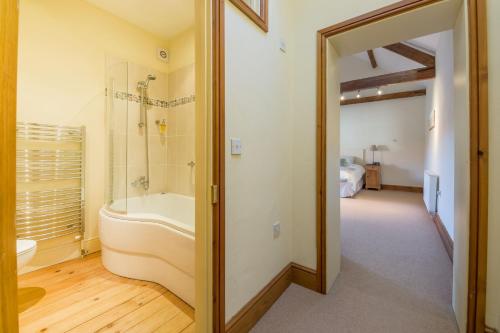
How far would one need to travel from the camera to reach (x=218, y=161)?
1120 millimetres

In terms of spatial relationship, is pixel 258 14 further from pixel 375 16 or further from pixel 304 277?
pixel 304 277

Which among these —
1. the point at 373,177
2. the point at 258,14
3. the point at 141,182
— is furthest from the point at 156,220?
the point at 373,177

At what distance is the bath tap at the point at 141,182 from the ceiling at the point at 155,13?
6.36 ft

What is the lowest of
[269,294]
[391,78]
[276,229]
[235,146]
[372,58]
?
[269,294]

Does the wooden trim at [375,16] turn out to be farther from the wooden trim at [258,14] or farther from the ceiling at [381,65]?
the ceiling at [381,65]

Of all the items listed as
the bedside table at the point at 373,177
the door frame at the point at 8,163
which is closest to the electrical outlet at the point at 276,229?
the door frame at the point at 8,163

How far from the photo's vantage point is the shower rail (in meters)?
1.96

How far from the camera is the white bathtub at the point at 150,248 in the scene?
1581 mm

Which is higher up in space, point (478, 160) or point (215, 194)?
point (478, 160)

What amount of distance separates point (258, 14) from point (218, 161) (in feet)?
3.46

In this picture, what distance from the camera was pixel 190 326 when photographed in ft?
4.58

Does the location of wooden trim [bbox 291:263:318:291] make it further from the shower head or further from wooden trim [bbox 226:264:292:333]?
the shower head

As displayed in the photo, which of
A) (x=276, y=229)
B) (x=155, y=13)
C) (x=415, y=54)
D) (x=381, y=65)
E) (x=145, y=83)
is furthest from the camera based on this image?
(x=381, y=65)

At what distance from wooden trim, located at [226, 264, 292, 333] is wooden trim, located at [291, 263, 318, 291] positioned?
4cm
